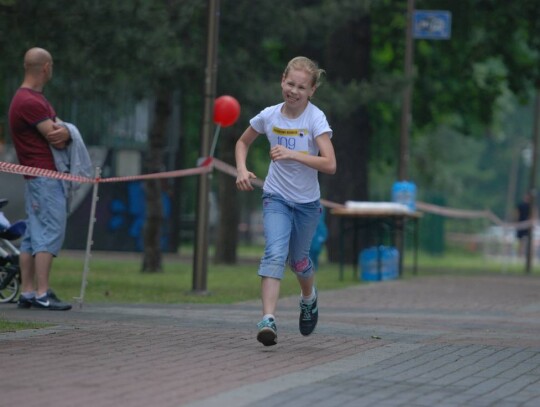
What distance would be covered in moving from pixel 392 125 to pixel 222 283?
17.8 metres

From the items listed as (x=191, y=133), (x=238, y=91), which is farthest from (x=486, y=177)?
(x=238, y=91)

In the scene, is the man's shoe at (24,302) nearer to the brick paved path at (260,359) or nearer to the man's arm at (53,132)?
the brick paved path at (260,359)

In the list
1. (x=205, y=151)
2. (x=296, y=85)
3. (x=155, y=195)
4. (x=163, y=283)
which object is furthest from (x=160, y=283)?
(x=296, y=85)

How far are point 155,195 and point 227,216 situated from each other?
5.95m

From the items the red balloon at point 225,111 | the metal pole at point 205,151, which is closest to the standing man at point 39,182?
the metal pole at point 205,151

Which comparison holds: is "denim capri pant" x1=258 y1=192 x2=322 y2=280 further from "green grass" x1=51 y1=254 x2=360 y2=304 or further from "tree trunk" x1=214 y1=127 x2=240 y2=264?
"tree trunk" x1=214 y1=127 x2=240 y2=264

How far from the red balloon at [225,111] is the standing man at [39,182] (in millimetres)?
4160

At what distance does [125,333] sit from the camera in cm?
962

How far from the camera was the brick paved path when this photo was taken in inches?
266

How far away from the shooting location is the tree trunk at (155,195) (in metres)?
21.1

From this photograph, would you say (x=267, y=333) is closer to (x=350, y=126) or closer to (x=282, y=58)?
(x=350, y=126)

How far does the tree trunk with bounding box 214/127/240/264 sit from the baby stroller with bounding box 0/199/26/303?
1319 centimetres

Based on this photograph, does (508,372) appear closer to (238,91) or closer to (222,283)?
(222,283)

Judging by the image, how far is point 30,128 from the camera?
11.7 meters
